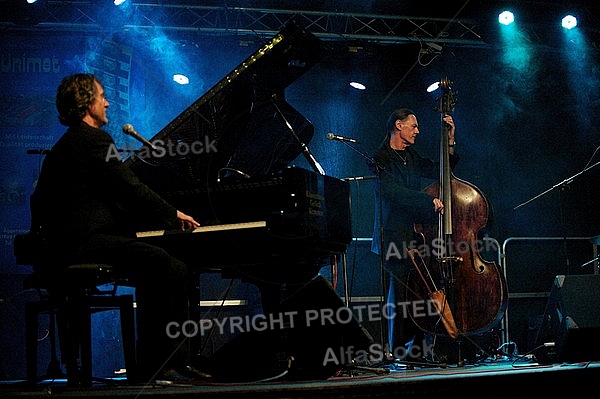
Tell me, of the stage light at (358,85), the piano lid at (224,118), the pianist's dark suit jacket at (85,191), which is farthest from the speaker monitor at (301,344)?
the stage light at (358,85)

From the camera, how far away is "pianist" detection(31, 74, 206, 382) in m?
3.87

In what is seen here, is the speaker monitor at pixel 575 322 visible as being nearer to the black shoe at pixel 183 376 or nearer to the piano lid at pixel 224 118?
the piano lid at pixel 224 118

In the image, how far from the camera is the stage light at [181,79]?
7531 millimetres

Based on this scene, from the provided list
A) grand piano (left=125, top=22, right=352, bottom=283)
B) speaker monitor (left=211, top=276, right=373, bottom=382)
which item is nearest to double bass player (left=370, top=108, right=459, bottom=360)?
grand piano (left=125, top=22, right=352, bottom=283)

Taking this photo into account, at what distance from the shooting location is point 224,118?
181 inches

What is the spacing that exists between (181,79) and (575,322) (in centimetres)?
472

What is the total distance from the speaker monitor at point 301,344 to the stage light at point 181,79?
408 centimetres

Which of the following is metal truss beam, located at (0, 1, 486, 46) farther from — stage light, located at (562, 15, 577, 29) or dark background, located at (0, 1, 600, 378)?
stage light, located at (562, 15, 577, 29)

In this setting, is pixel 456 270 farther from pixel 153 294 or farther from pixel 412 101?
pixel 412 101

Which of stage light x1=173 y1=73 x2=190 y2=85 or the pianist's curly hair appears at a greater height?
stage light x1=173 y1=73 x2=190 y2=85

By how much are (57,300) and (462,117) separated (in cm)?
540

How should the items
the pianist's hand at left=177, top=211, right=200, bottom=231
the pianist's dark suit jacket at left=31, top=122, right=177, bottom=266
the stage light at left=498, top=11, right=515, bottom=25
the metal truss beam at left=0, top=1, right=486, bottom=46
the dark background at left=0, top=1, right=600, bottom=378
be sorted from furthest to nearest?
the stage light at left=498, top=11, right=515, bottom=25, the dark background at left=0, top=1, right=600, bottom=378, the metal truss beam at left=0, top=1, right=486, bottom=46, the pianist's hand at left=177, top=211, right=200, bottom=231, the pianist's dark suit jacket at left=31, top=122, right=177, bottom=266

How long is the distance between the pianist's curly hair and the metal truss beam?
3065 mm

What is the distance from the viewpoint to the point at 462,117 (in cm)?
811
